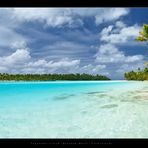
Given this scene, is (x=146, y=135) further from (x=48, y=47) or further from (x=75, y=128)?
(x=48, y=47)

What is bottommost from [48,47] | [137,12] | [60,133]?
[60,133]

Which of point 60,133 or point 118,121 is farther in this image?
point 118,121

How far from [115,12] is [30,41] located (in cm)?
141

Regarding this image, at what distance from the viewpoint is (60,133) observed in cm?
461

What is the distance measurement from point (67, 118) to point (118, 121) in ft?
3.67

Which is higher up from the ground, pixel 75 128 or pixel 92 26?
pixel 92 26

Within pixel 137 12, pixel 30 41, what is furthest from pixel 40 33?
pixel 137 12

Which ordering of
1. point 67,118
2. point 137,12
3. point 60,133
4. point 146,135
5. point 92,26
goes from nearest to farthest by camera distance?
1. point 137,12
2. point 146,135
3. point 92,26
4. point 60,133
5. point 67,118

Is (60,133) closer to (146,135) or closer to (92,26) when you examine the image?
(146,135)

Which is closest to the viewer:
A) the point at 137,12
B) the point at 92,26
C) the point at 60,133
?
the point at 137,12

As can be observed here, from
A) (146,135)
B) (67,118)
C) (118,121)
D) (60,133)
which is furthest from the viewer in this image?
(67,118)
